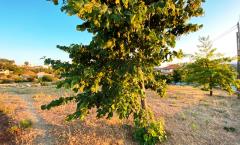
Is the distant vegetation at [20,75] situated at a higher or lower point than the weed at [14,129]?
higher

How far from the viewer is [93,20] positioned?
5730mm

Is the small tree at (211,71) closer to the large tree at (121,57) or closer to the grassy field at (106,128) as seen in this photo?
the grassy field at (106,128)

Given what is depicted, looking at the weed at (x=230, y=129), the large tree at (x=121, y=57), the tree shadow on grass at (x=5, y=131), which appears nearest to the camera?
the large tree at (x=121, y=57)

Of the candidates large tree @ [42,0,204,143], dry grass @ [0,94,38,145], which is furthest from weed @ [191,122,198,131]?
dry grass @ [0,94,38,145]

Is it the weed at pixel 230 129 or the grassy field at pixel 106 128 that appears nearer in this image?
the grassy field at pixel 106 128

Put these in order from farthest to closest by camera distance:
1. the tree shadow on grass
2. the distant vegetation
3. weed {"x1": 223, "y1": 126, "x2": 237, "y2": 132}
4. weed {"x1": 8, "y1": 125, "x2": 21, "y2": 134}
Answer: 1. the distant vegetation
2. weed {"x1": 223, "y1": 126, "x2": 237, "y2": 132}
3. weed {"x1": 8, "y1": 125, "x2": 21, "y2": 134}
4. the tree shadow on grass

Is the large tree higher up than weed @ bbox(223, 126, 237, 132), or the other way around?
the large tree

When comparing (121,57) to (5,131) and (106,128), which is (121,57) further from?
(5,131)

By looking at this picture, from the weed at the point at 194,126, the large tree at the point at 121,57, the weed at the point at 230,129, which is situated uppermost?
the large tree at the point at 121,57

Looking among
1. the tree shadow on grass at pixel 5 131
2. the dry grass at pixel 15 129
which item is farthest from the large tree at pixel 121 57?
the tree shadow on grass at pixel 5 131

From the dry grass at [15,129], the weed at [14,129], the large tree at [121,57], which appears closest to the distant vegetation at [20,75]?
the dry grass at [15,129]

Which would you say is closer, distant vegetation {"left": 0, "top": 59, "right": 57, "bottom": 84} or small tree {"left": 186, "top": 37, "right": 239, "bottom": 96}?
small tree {"left": 186, "top": 37, "right": 239, "bottom": 96}

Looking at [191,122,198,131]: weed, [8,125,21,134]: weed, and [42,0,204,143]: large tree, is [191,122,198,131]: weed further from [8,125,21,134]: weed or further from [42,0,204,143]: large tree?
[8,125,21,134]: weed

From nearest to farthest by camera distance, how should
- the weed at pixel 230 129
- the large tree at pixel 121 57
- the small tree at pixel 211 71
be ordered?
1. the large tree at pixel 121 57
2. the weed at pixel 230 129
3. the small tree at pixel 211 71
